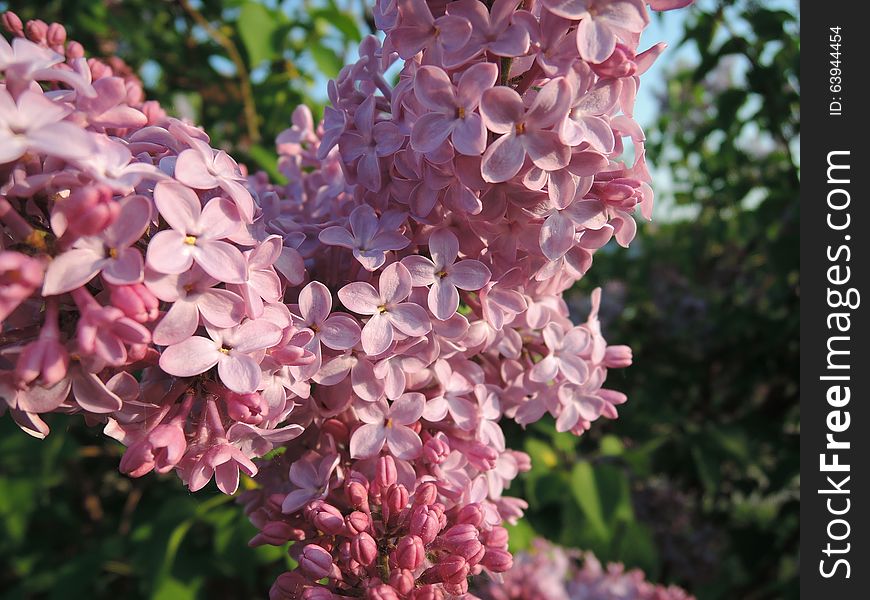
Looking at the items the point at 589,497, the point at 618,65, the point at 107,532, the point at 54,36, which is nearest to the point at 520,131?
the point at 618,65

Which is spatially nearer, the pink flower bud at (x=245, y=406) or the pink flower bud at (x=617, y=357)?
the pink flower bud at (x=245, y=406)

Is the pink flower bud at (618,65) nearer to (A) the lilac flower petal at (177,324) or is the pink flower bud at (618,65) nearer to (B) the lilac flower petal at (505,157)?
(B) the lilac flower petal at (505,157)

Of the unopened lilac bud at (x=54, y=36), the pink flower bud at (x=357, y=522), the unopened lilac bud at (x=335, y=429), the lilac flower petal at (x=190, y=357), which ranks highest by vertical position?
the unopened lilac bud at (x=54, y=36)

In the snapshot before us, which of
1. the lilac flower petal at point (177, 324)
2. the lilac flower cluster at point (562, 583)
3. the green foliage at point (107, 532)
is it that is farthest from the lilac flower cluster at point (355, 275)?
the lilac flower cluster at point (562, 583)

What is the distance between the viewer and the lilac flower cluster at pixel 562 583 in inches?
72.1

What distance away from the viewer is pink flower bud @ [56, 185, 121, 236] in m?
0.68

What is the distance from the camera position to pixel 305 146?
4.46ft

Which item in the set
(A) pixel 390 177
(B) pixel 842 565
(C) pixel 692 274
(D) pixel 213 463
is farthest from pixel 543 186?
(C) pixel 692 274

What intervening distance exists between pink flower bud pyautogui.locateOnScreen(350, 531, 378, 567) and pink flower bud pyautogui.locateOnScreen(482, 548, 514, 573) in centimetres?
19

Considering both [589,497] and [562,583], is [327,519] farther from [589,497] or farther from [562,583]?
[562,583]

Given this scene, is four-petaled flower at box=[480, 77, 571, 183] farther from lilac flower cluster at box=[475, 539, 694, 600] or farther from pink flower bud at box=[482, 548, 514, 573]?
lilac flower cluster at box=[475, 539, 694, 600]

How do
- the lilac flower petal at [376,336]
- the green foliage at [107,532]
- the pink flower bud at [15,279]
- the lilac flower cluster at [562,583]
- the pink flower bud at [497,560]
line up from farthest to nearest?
the lilac flower cluster at [562,583]
the green foliage at [107,532]
the pink flower bud at [497,560]
the lilac flower petal at [376,336]
the pink flower bud at [15,279]

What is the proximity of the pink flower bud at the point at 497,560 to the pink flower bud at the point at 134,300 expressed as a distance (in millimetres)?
584

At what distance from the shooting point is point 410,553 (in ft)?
2.90
